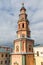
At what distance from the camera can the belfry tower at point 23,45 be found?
1607 inches

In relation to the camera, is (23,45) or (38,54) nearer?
(23,45)

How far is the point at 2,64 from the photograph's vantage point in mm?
58062

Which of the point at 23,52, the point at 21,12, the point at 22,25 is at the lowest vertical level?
the point at 23,52

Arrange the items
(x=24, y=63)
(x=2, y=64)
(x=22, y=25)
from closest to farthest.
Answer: (x=24, y=63) < (x=22, y=25) < (x=2, y=64)

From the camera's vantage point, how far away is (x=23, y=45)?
136 ft

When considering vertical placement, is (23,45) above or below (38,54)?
above

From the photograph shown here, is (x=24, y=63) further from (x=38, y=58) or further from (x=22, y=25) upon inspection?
(x=22, y=25)

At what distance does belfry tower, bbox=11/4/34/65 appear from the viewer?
134 feet

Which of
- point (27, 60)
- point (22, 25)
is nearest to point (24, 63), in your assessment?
point (27, 60)

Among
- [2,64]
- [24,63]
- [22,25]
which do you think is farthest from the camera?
[2,64]

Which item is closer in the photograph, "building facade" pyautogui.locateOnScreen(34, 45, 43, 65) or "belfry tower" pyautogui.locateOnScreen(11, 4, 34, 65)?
"belfry tower" pyautogui.locateOnScreen(11, 4, 34, 65)

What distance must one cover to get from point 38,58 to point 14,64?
21.9ft

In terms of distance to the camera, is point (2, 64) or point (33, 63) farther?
point (2, 64)

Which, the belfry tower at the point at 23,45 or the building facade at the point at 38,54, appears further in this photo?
the building facade at the point at 38,54
